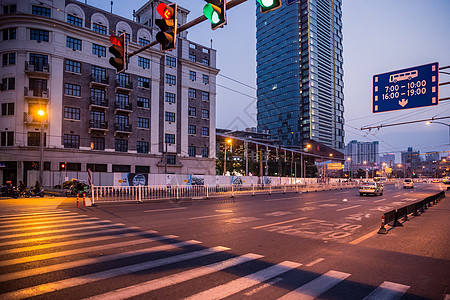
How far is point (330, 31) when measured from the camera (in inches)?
5881

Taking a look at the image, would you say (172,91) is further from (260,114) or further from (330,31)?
(330,31)

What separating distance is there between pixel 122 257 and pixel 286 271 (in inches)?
140

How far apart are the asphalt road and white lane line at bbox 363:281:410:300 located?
0.05 feet

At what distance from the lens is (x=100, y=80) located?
131 ft

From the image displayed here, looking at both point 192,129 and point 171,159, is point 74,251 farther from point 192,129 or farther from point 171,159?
point 192,129

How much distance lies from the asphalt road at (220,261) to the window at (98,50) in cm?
3510

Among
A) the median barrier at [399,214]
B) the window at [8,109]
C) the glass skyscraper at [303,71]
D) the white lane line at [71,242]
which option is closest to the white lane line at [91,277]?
the white lane line at [71,242]

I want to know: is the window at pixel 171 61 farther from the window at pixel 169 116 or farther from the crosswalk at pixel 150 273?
the crosswalk at pixel 150 273

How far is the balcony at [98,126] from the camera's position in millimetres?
38466

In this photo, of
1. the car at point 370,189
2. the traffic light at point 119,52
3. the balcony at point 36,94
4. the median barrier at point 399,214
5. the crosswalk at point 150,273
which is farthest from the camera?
the balcony at point 36,94

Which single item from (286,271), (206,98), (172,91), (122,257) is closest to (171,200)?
(122,257)

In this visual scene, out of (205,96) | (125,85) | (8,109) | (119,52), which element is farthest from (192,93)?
(119,52)

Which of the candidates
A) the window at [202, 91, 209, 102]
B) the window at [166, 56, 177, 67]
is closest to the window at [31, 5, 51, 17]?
the window at [166, 56, 177, 67]

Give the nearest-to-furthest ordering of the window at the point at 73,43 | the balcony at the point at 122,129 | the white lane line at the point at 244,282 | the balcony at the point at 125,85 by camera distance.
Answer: the white lane line at the point at 244,282
the window at the point at 73,43
the balcony at the point at 122,129
the balcony at the point at 125,85
